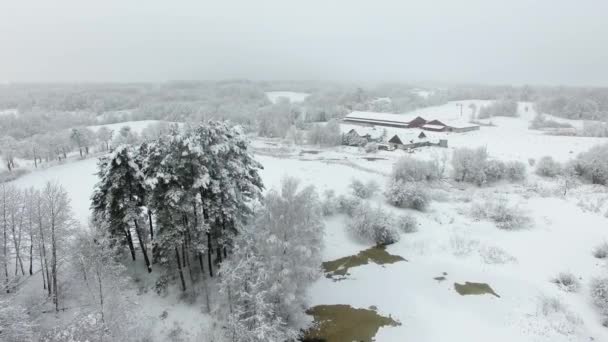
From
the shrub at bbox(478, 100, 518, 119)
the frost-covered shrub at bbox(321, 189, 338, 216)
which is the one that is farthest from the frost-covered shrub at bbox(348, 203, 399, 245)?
the shrub at bbox(478, 100, 518, 119)

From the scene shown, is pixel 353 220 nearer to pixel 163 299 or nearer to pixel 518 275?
pixel 518 275

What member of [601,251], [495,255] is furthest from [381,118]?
[601,251]

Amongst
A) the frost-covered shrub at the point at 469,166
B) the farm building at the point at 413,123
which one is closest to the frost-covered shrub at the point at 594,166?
the frost-covered shrub at the point at 469,166

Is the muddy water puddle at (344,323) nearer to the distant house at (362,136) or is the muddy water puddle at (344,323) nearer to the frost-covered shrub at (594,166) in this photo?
the frost-covered shrub at (594,166)

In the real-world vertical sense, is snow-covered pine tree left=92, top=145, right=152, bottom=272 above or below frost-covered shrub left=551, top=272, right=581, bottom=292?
above

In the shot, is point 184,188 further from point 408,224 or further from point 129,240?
point 408,224

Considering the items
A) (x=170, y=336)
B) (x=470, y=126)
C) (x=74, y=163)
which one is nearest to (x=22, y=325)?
(x=170, y=336)

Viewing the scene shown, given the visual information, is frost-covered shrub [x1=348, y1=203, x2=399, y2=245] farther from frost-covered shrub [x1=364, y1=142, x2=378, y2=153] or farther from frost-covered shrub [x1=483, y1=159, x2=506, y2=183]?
frost-covered shrub [x1=364, y1=142, x2=378, y2=153]
